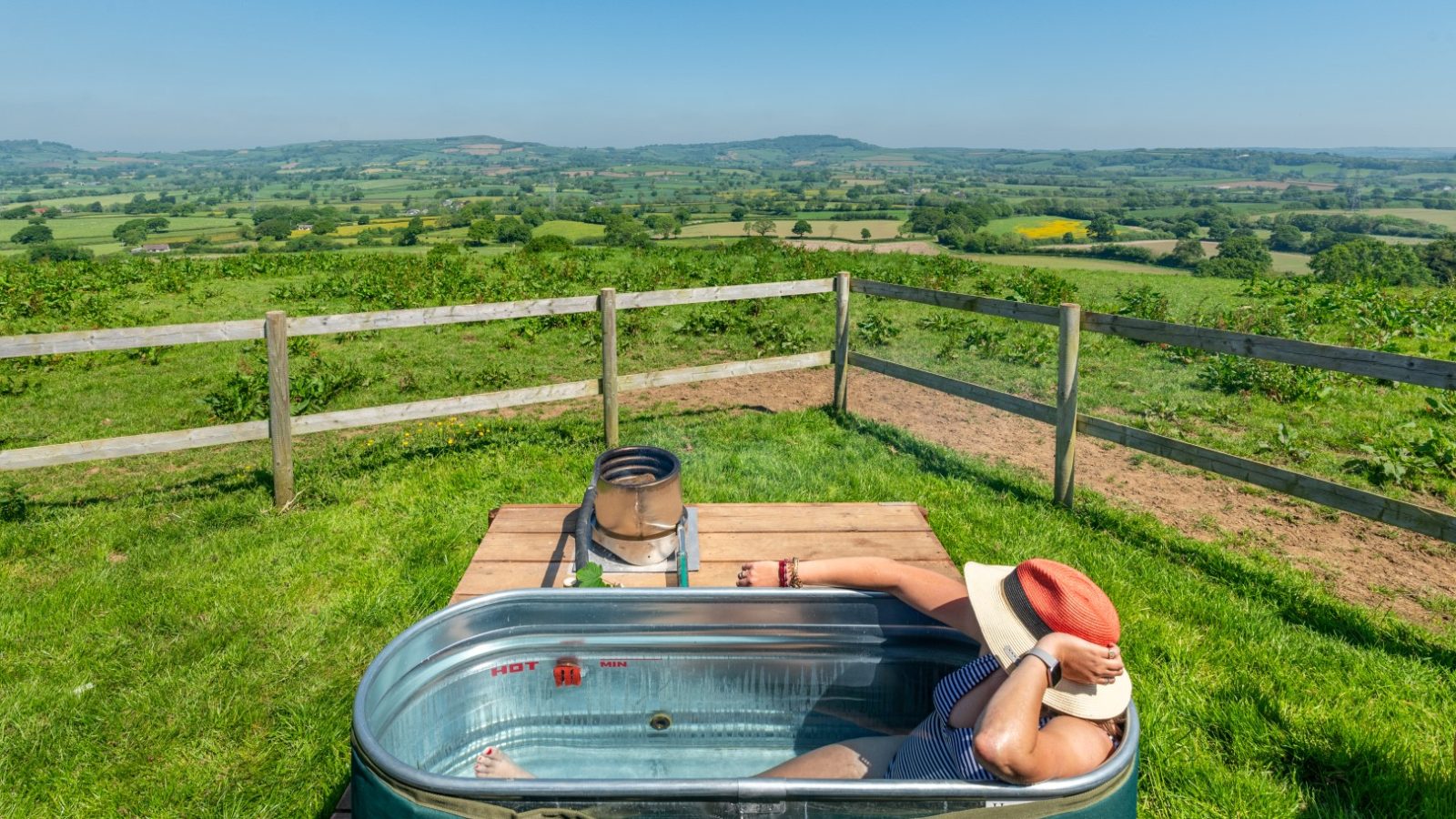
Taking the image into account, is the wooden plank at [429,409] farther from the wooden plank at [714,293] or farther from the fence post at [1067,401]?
the fence post at [1067,401]

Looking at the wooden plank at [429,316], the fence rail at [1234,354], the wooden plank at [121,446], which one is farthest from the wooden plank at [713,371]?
the wooden plank at [121,446]

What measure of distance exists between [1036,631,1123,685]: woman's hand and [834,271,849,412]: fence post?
17.0 ft

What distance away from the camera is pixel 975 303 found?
20.0ft

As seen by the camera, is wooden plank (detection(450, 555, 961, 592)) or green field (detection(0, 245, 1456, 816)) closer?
green field (detection(0, 245, 1456, 816))

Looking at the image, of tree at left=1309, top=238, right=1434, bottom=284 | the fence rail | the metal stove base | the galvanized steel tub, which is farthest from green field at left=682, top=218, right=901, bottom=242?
the galvanized steel tub

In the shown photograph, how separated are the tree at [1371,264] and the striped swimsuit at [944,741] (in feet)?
59.2

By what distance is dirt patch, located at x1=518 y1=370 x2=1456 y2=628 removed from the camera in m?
4.45

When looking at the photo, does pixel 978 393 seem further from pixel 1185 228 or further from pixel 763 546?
pixel 1185 228

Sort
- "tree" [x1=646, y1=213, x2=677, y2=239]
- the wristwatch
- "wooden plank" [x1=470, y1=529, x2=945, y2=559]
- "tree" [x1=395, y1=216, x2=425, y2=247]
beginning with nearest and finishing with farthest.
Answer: the wristwatch
"wooden plank" [x1=470, y1=529, x2=945, y2=559]
"tree" [x1=395, y1=216, x2=425, y2=247]
"tree" [x1=646, y1=213, x2=677, y2=239]

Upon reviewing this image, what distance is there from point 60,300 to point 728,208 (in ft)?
126

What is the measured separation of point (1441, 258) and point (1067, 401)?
2626cm

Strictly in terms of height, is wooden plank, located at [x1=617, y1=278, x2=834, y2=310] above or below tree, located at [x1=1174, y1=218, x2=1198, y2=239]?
below

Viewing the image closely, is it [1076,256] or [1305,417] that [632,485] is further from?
[1076,256]

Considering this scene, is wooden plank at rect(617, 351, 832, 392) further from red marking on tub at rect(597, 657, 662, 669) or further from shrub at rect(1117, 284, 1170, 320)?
shrub at rect(1117, 284, 1170, 320)
